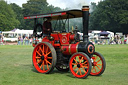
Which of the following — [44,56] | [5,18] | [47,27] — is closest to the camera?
[44,56]

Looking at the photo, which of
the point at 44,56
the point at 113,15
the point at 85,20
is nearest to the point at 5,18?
the point at 113,15

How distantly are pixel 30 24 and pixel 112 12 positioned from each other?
29508 mm

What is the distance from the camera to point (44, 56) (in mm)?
8312

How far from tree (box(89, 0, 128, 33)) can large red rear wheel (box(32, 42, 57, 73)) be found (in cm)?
5806

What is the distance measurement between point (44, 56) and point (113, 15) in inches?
2390

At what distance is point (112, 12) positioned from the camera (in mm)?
68875

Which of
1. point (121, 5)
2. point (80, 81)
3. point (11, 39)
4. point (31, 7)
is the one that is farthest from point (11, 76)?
point (31, 7)

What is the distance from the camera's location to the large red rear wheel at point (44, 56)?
792cm

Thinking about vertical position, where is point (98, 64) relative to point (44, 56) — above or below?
below

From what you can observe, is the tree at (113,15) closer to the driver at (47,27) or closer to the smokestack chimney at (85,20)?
the driver at (47,27)

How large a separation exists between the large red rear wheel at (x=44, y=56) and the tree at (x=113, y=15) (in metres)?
58.1

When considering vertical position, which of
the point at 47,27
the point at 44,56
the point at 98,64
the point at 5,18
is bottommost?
the point at 98,64

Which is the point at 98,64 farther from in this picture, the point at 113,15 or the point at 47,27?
the point at 113,15

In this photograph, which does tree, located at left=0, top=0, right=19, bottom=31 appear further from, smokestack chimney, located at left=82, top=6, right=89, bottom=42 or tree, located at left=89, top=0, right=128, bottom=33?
smokestack chimney, located at left=82, top=6, right=89, bottom=42
